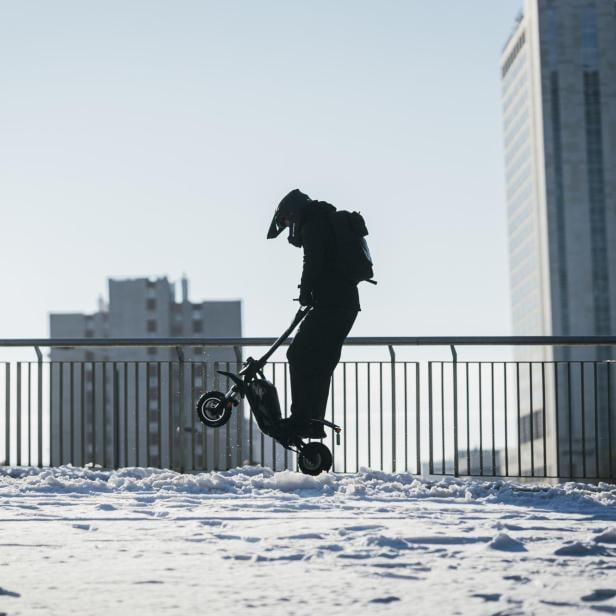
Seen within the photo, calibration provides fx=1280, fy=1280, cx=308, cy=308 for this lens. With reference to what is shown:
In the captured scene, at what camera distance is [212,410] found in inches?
366

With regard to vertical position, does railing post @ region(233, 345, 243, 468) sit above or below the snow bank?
above

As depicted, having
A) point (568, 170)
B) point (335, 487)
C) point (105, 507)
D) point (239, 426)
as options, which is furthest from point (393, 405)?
point (568, 170)

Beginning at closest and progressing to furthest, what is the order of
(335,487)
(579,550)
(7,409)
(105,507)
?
(579,550), (105,507), (335,487), (7,409)

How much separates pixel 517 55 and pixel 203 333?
177 ft

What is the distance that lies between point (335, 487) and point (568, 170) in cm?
14304

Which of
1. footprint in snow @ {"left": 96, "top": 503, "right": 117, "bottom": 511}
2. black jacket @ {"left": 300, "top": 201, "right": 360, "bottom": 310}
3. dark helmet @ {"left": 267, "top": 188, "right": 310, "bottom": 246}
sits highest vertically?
dark helmet @ {"left": 267, "top": 188, "right": 310, "bottom": 246}

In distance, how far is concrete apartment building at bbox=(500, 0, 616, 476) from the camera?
143 meters

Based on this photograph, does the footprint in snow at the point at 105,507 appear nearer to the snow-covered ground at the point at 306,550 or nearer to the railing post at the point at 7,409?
the snow-covered ground at the point at 306,550

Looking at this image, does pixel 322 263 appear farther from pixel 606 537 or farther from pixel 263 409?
pixel 606 537

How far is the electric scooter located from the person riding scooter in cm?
7

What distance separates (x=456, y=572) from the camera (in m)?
5.25

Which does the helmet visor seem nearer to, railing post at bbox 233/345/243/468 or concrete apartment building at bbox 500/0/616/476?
railing post at bbox 233/345/243/468

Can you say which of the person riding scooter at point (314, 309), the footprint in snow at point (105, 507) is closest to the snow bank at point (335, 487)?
the person riding scooter at point (314, 309)

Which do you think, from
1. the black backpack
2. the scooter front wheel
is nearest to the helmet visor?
the black backpack
